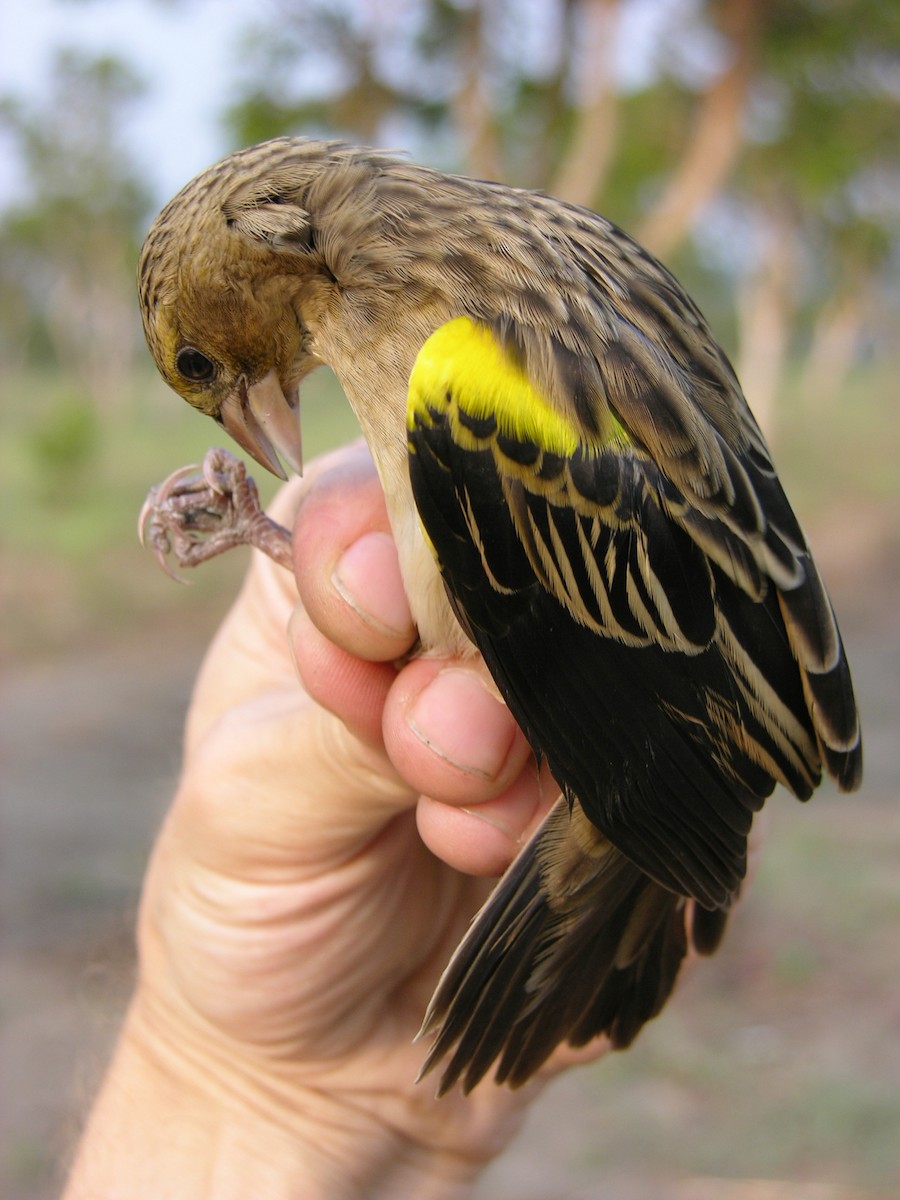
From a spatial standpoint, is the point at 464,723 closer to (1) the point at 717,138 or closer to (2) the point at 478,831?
(2) the point at 478,831

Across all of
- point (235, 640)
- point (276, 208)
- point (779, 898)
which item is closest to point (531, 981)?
point (235, 640)

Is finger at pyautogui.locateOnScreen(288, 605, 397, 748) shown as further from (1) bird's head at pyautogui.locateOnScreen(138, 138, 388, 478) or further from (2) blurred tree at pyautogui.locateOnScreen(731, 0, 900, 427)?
(2) blurred tree at pyautogui.locateOnScreen(731, 0, 900, 427)

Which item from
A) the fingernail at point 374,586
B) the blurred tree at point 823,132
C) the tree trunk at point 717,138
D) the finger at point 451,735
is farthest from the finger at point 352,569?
the blurred tree at point 823,132

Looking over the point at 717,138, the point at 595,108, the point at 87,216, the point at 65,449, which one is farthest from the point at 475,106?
the point at 87,216

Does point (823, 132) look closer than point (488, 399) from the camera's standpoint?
No

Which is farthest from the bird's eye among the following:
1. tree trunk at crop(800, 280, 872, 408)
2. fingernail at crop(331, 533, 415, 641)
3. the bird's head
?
tree trunk at crop(800, 280, 872, 408)

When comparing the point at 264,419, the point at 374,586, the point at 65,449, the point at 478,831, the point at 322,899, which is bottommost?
the point at 65,449

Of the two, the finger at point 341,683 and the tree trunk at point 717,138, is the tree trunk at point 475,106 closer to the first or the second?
the tree trunk at point 717,138
